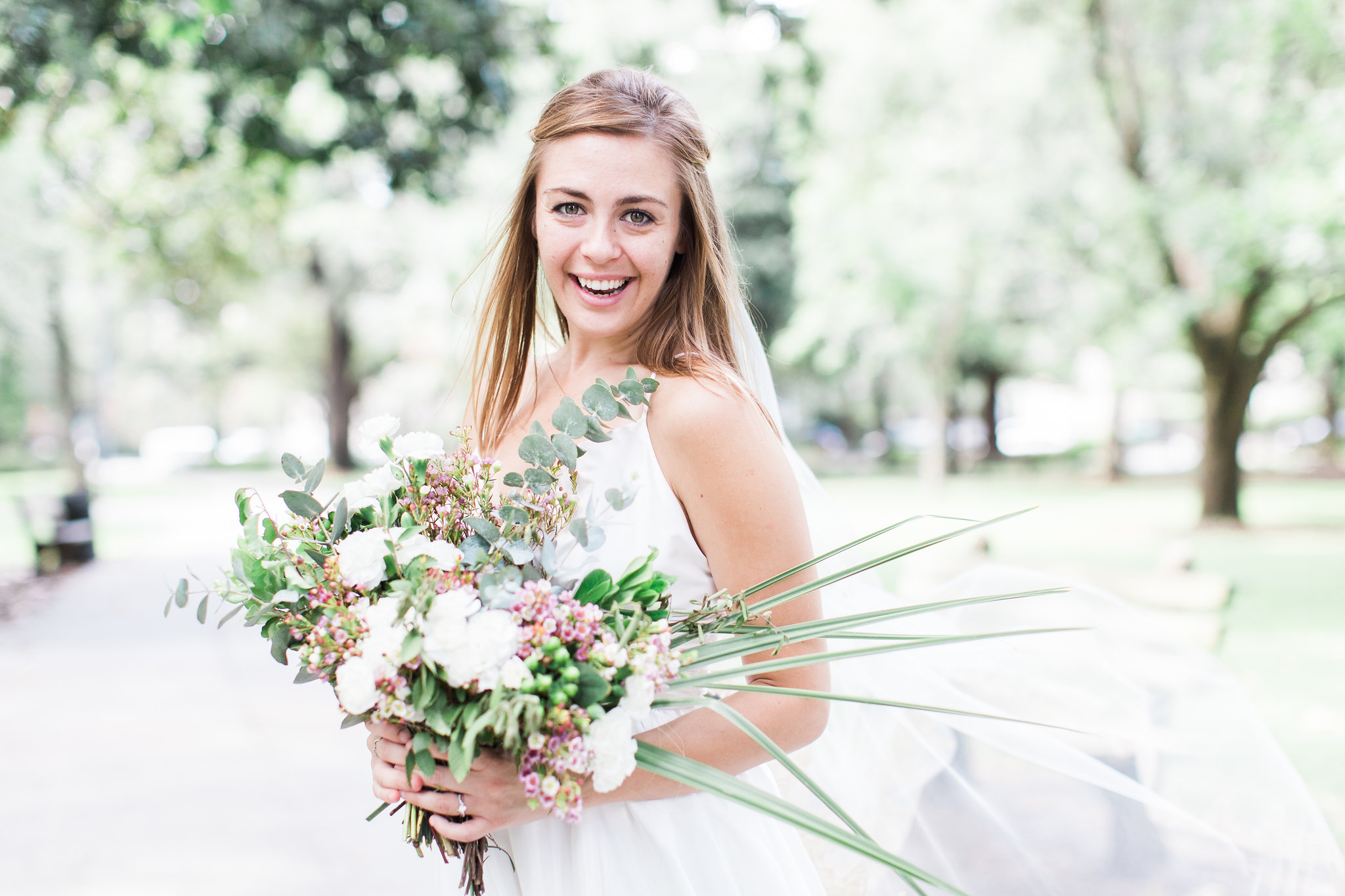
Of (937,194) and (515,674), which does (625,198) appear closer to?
(515,674)

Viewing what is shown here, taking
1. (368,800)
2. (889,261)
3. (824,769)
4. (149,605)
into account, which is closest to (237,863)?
(368,800)

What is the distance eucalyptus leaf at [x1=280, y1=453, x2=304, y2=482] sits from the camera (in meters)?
1.65

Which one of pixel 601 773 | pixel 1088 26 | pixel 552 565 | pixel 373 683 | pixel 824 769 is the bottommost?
pixel 824 769

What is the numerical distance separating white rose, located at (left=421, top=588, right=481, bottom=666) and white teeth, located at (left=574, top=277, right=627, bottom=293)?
77 cm

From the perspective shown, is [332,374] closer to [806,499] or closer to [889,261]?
[889,261]

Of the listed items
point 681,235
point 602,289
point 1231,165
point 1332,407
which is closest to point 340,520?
point 602,289

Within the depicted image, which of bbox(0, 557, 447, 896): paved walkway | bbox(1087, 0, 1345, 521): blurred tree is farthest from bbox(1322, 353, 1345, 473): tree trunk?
bbox(0, 557, 447, 896): paved walkway

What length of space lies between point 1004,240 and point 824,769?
51.9 feet

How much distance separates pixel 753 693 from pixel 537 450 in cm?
55

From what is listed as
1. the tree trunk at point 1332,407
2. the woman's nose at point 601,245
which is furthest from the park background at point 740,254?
the tree trunk at point 1332,407

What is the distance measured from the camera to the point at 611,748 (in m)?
1.31

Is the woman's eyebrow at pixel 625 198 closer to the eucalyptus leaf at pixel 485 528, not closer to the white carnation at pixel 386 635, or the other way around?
the eucalyptus leaf at pixel 485 528

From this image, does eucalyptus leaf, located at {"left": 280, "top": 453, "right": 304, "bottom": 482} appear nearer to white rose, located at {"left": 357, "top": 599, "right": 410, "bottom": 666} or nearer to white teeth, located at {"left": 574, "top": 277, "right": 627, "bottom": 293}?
white rose, located at {"left": 357, "top": 599, "right": 410, "bottom": 666}

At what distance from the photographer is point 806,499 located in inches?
96.9
